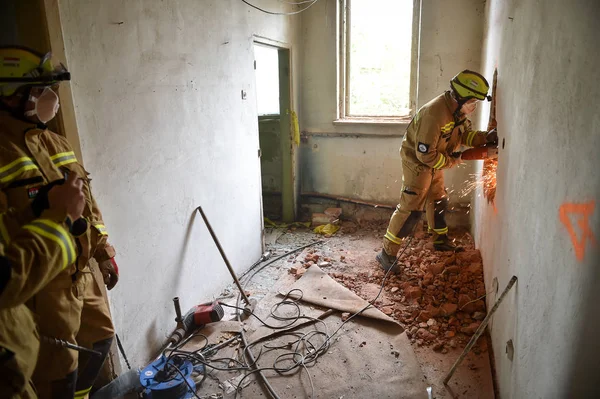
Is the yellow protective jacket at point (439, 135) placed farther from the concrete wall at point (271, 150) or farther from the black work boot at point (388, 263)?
the concrete wall at point (271, 150)

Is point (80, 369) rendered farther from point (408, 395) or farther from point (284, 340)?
point (408, 395)

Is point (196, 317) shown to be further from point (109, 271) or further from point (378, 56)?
point (378, 56)

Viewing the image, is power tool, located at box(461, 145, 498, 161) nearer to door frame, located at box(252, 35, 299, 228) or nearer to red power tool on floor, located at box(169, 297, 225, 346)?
red power tool on floor, located at box(169, 297, 225, 346)

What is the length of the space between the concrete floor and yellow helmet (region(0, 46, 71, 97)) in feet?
8.78

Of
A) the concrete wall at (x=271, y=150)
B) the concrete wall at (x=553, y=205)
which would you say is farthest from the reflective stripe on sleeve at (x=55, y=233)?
the concrete wall at (x=271, y=150)

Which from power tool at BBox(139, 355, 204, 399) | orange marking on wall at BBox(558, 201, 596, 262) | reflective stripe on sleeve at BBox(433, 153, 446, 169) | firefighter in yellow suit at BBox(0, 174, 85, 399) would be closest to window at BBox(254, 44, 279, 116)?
reflective stripe on sleeve at BBox(433, 153, 446, 169)

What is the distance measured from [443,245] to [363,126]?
1921mm

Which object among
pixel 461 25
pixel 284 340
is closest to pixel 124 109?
pixel 284 340

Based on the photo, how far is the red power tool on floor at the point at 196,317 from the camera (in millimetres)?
3020

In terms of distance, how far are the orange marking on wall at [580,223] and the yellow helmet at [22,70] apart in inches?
77.1

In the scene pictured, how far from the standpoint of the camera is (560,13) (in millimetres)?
1271

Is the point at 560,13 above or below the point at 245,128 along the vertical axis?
above

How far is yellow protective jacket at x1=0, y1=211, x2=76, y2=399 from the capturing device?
124 centimetres

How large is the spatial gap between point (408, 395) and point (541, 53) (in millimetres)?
2087
